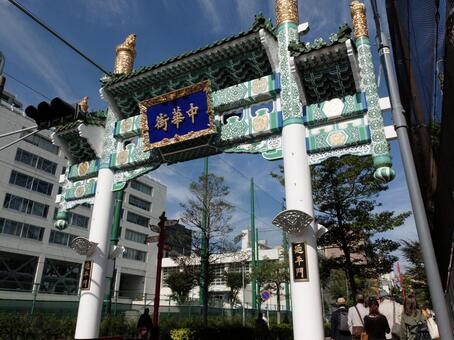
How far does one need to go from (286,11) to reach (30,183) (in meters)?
37.6

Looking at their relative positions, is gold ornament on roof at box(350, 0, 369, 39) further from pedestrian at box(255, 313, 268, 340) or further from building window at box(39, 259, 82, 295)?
building window at box(39, 259, 82, 295)

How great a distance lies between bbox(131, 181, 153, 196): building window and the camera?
5397cm

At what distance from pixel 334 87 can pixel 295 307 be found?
5.44 meters

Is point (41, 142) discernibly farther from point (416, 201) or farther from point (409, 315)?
point (416, 201)

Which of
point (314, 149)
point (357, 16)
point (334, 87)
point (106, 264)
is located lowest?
point (106, 264)

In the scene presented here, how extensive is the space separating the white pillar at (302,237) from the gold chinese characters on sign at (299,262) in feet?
0.24

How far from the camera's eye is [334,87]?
9508 mm

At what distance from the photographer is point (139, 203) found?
180 feet

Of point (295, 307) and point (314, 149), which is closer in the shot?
point (295, 307)

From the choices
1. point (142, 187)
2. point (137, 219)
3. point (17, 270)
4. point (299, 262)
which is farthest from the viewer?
point (142, 187)

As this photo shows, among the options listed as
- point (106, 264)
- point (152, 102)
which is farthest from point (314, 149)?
point (106, 264)

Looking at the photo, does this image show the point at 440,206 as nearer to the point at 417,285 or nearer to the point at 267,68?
the point at 267,68

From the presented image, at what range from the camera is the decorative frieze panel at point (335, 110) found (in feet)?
28.8

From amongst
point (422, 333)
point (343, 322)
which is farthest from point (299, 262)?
point (422, 333)
